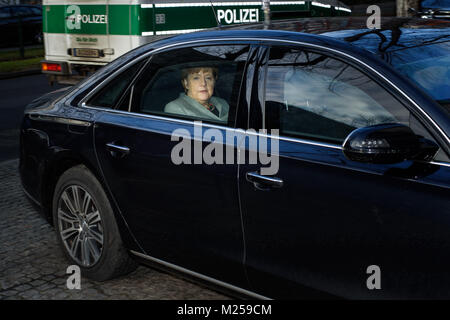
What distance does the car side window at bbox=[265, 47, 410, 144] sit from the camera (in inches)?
129

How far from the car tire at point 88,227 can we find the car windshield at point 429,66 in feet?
6.35

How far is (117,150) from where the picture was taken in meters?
4.24

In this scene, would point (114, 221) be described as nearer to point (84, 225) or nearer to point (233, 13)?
point (84, 225)

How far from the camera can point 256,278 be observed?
3.58m

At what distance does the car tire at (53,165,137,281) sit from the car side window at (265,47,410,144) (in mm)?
1375

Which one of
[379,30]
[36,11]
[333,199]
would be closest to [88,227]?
[333,199]

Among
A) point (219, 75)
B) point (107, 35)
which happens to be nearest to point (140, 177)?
point (219, 75)

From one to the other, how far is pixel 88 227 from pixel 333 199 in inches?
77.8

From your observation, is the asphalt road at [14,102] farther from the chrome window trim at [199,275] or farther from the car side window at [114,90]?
the chrome window trim at [199,275]

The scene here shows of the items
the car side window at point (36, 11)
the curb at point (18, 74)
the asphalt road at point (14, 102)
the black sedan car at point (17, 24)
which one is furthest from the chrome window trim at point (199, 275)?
the car side window at point (36, 11)

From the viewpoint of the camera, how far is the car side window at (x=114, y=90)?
14.4 feet

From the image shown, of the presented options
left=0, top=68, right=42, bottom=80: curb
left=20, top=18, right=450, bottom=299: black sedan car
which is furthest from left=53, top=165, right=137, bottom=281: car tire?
left=0, top=68, right=42, bottom=80: curb

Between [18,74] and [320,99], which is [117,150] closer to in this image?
[320,99]
